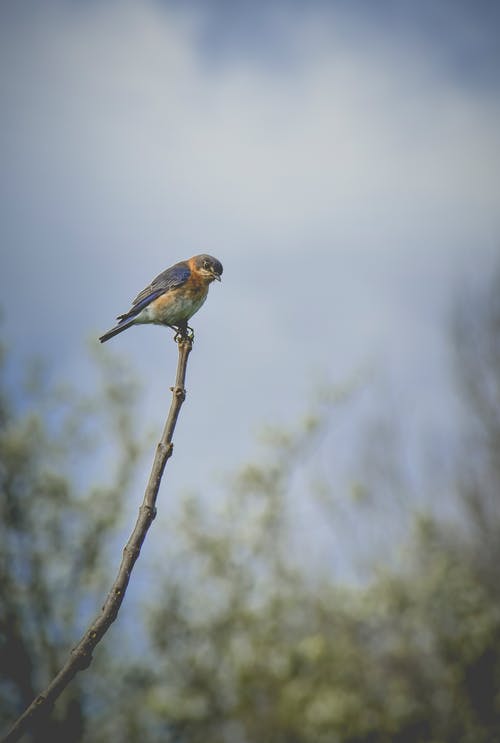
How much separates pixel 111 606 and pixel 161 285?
437 cm

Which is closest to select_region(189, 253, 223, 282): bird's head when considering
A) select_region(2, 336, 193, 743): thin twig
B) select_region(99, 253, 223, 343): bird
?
select_region(99, 253, 223, 343): bird

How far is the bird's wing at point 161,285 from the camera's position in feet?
18.1

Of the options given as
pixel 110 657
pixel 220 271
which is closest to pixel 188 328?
pixel 220 271

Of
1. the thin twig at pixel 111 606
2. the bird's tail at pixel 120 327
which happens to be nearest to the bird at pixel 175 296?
the bird's tail at pixel 120 327

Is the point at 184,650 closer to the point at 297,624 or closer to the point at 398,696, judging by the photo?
the point at 297,624

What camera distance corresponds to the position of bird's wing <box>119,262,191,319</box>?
5.52m

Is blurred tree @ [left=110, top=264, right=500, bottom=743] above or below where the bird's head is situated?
below

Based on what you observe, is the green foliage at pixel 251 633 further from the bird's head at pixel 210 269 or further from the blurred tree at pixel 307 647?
the bird's head at pixel 210 269

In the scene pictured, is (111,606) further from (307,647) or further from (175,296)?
(307,647)

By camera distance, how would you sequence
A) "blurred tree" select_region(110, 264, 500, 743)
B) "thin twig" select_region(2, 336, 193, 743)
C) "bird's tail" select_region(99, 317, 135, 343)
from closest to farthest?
"thin twig" select_region(2, 336, 193, 743) → "bird's tail" select_region(99, 317, 135, 343) → "blurred tree" select_region(110, 264, 500, 743)

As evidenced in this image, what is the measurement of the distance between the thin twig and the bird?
3.18 metres

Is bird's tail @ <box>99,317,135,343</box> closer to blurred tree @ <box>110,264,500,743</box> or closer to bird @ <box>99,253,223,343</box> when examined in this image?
bird @ <box>99,253,223,343</box>

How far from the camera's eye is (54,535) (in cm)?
1352

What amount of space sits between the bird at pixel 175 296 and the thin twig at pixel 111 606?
10.4 ft
